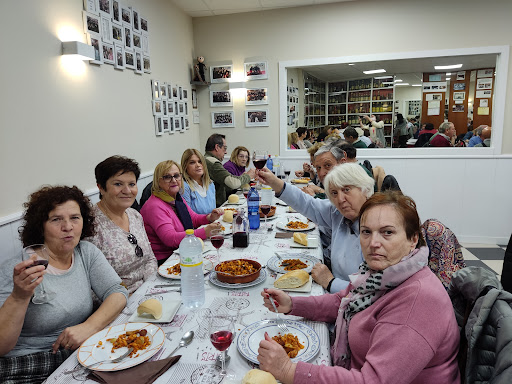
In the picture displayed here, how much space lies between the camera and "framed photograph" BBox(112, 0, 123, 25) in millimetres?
3232

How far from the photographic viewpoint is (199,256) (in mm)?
1434

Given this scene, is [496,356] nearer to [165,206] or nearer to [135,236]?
[135,236]

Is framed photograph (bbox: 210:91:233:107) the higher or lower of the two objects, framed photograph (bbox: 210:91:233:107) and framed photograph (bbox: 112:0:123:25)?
the lower

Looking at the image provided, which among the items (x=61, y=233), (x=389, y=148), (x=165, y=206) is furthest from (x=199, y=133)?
(x=61, y=233)

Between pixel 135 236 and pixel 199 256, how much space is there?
2.56 ft

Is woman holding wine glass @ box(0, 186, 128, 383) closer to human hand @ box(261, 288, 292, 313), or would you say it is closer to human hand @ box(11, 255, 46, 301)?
human hand @ box(11, 255, 46, 301)

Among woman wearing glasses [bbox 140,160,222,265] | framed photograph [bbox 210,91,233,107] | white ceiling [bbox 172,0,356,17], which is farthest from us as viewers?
framed photograph [bbox 210,91,233,107]

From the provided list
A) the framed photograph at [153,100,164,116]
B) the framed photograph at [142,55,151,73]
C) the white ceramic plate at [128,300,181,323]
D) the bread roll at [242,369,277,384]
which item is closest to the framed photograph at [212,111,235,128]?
the framed photograph at [153,100,164,116]

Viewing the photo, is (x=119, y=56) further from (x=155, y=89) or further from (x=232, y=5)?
(x=232, y=5)

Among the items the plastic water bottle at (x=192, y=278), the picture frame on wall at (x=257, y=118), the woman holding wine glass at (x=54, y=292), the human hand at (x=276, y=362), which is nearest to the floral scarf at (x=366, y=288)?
the human hand at (x=276, y=362)

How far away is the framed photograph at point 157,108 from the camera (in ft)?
13.4

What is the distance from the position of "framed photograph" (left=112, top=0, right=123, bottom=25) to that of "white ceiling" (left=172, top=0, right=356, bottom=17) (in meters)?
1.46

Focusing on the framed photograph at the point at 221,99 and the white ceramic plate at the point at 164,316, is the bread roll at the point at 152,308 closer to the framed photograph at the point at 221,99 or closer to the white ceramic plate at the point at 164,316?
the white ceramic plate at the point at 164,316

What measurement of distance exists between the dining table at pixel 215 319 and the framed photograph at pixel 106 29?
224 centimetres
